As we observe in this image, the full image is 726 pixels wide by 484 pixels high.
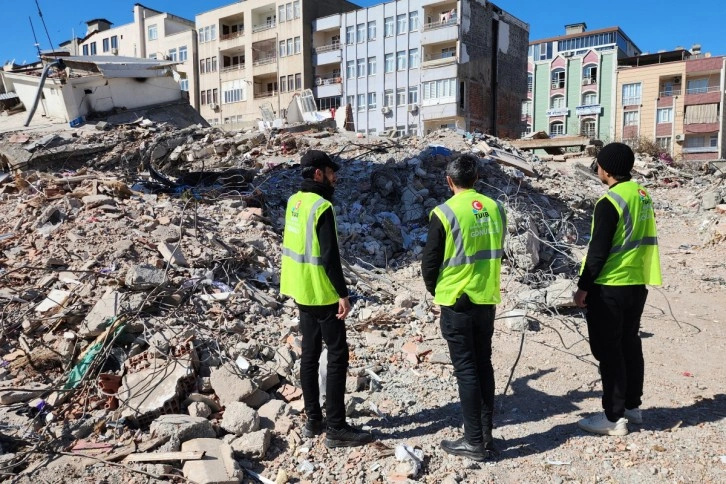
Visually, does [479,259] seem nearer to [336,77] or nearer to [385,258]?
[385,258]

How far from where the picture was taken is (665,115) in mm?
43625

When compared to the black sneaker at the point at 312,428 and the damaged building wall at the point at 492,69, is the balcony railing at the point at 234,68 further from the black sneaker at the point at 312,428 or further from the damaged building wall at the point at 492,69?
the black sneaker at the point at 312,428

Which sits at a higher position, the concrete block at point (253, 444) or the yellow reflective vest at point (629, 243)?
the yellow reflective vest at point (629, 243)

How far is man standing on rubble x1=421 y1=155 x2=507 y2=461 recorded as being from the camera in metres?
3.10

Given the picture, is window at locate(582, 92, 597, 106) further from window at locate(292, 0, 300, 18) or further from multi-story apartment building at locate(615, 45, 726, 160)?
window at locate(292, 0, 300, 18)

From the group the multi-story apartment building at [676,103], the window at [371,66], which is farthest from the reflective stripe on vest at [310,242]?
the multi-story apartment building at [676,103]

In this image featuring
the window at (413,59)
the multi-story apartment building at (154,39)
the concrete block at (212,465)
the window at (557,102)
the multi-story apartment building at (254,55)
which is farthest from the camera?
the multi-story apartment building at (154,39)

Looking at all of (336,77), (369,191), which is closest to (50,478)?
(369,191)

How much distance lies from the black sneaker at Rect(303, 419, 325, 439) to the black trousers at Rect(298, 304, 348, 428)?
11 cm

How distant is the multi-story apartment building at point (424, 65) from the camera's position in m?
37.0

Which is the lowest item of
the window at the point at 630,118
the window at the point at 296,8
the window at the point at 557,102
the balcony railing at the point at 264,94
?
the window at the point at 630,118

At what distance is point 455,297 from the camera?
10.2 ft

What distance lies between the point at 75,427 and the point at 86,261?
2.64 meters

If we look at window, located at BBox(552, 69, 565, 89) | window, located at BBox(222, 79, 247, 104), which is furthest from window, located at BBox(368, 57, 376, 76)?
window, located at BBox(552, 69, 565, 89)
